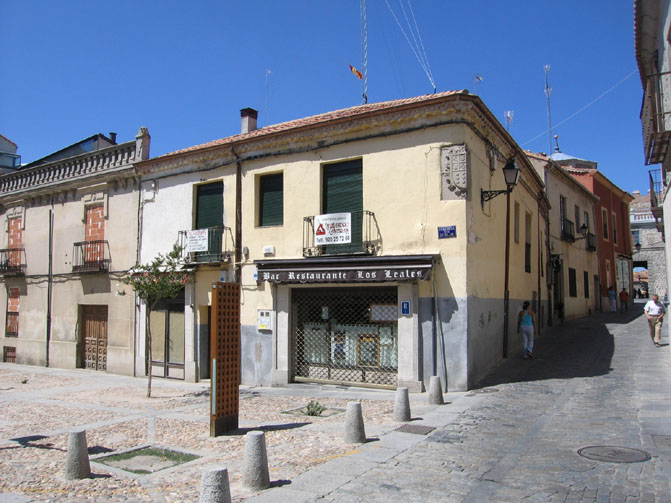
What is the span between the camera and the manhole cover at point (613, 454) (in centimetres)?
615

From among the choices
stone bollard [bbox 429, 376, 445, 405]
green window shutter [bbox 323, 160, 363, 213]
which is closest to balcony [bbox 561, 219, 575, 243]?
green window shutter [bbox 323, 160, 363, 213]

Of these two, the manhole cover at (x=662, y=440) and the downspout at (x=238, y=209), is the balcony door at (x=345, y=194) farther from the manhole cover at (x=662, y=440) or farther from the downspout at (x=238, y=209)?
the manhole cover at (x=662, y=440)

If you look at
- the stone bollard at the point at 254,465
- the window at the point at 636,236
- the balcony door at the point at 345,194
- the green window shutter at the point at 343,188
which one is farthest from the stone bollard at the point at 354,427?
the window at the point at 636,236

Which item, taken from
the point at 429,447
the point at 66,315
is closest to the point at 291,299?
the point at 429,447

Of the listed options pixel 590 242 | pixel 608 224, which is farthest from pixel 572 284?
pixel 608 224

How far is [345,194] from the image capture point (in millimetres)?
12914

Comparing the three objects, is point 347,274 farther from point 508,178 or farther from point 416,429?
point 416,429

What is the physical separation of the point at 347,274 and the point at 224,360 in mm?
4293

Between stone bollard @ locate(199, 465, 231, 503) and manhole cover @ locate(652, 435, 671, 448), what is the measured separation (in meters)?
5.38

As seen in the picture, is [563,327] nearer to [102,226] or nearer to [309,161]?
[309,161]

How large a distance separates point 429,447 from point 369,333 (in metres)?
5.52

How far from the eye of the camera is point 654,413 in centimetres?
836

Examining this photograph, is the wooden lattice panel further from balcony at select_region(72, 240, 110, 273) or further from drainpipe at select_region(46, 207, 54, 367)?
drainpipe at select_region(46, 207, 54, 367)

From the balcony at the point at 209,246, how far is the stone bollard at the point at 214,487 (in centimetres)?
1016
